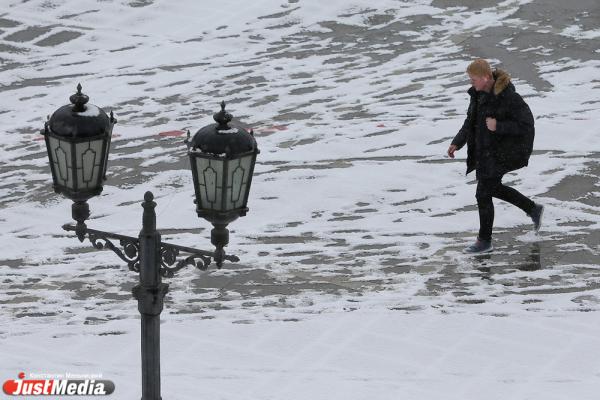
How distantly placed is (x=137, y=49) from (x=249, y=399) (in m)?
12.3

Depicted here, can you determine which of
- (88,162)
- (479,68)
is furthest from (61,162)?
(479,68)

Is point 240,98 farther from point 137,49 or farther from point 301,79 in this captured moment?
point 137,49

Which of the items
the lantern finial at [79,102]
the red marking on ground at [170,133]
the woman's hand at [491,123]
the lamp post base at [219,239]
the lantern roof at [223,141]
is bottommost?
the red marking on ground at [170,133]

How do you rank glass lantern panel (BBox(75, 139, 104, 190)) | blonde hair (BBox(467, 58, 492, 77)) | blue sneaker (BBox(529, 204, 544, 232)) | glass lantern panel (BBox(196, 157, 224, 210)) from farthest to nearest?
1. blue sneaker (BBox(529, 204, 544, 232))
2. blonde hair (BBox(467, 58, 492, 77))
3. glass lantern panel (BBox(75, 139, 104, 190))
4. glass lantern panel (BBox(196, 157, 224, 210))

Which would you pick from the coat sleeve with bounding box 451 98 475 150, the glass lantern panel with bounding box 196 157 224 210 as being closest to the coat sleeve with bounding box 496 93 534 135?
the coat sleeve with bounding box 451 98 475 150

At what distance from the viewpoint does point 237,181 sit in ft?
19.2

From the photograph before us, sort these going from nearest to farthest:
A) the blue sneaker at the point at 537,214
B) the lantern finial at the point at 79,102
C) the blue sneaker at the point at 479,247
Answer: the lantern finial at the point at 79,102 → the blue sneaker at the point at 479,247 → the blue sneaker at the point at 537,214

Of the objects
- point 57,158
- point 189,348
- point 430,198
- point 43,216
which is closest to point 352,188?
point 430,198

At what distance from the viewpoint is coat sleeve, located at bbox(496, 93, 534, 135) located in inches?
380

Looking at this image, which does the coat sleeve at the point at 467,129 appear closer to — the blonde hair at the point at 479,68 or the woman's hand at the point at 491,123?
the woman's hand at the point at 491,123

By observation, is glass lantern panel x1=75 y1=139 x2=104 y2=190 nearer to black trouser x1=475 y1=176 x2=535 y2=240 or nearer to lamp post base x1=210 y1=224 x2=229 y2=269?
lamp post base x1=210 y1=224 x2=229 y2=269

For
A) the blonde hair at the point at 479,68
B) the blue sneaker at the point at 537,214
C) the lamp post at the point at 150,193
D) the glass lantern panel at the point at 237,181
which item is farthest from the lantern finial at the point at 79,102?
the blue sneaker at the point at 537,214

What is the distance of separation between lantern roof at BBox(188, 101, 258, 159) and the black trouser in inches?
170

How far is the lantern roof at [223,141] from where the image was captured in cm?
580
